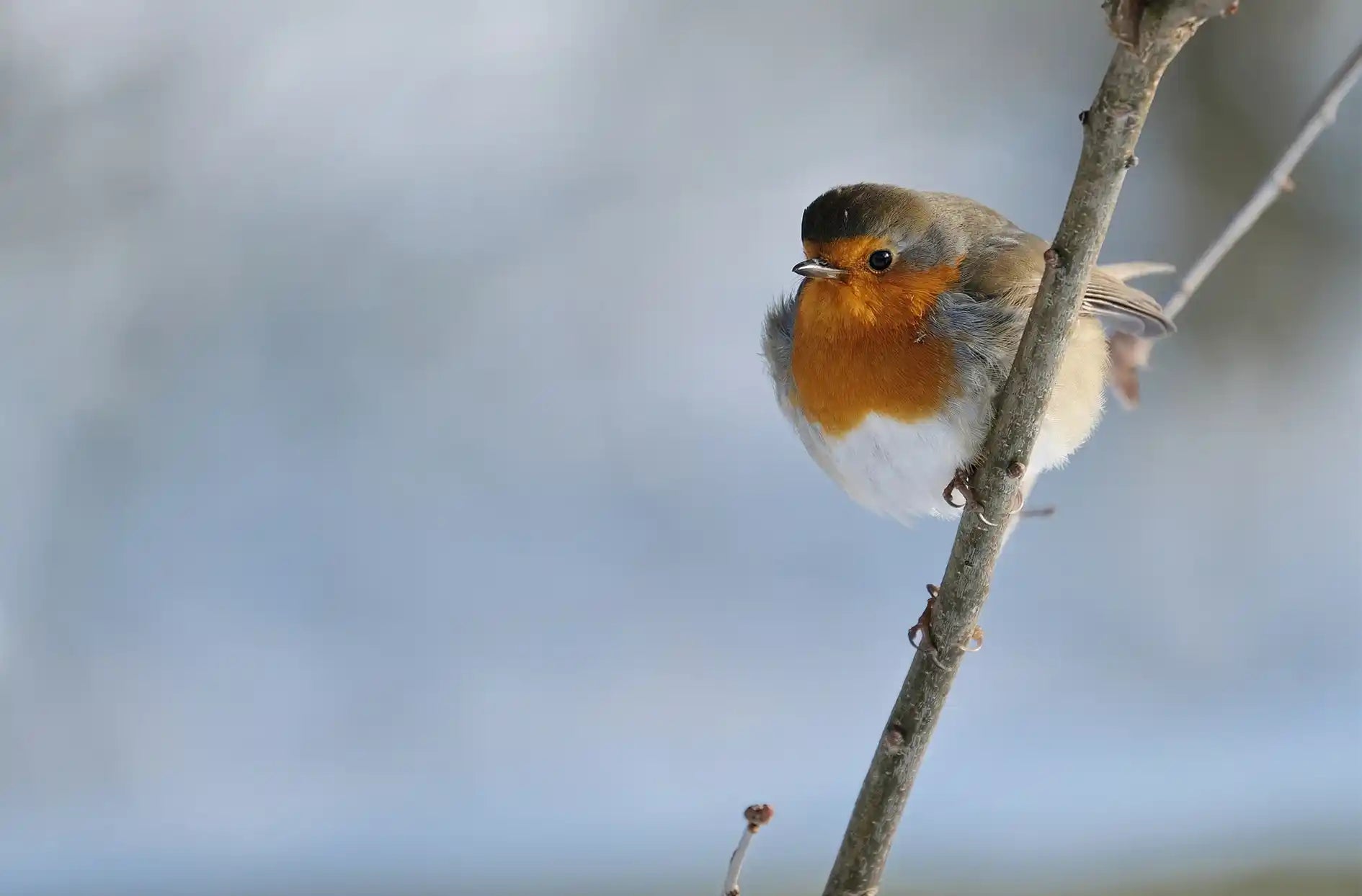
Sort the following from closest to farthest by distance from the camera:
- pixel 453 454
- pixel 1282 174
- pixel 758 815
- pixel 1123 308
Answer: pixel 758 815
pixel 1282 174
pixel 1123 308
pixel 453 454

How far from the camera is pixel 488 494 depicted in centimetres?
434

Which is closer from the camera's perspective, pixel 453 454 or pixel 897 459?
pixel 897 459

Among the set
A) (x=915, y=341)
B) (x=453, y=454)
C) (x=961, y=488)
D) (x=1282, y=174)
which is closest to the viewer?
(x=961, y=488)

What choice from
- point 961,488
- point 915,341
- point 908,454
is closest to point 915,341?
point 915,341

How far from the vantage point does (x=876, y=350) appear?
6.57ft

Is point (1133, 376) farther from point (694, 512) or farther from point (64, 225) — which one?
point (64, 225)

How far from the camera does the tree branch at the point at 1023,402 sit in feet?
3.51

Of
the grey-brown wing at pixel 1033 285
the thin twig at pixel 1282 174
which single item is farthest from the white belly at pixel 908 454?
the thin twig at pixel 1282 174

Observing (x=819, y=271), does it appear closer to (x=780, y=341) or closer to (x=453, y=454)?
(x=780, y=341)

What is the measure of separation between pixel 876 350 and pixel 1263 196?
633 millimetres

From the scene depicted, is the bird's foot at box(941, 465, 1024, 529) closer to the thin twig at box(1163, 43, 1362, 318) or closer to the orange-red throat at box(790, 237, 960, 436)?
the orange-red throat at box(790, 237, 960, 436)

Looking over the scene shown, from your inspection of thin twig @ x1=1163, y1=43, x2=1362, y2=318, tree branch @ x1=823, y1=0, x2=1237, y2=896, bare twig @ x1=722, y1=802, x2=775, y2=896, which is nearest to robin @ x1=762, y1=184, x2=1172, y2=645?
thin twig @ x1=1163, y1=43, x2=1362, y2=318

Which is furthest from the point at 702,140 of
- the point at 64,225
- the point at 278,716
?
the point at 278,716

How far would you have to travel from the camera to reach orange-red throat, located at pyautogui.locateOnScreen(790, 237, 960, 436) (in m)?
1.94
